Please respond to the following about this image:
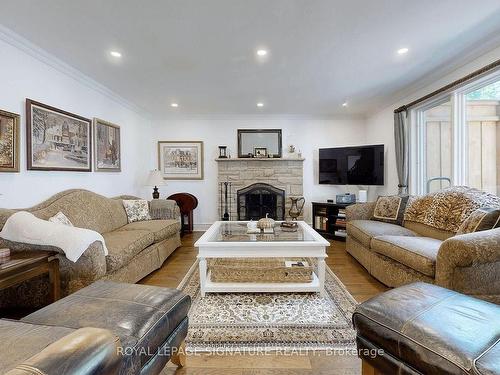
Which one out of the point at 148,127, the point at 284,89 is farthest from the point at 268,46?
the point at 148,127

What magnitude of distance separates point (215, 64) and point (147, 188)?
308cm

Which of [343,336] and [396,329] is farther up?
[396,329]

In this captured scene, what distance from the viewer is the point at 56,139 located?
2.69m

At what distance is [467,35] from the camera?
7.34ft

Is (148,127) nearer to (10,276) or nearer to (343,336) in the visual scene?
(10,276)

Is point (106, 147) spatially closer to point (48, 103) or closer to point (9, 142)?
point (48, 103)

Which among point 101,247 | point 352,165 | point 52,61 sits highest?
point 52,61

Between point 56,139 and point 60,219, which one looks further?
point 56,139

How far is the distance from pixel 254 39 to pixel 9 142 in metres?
2.40

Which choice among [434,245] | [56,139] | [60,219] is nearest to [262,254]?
[434,245]

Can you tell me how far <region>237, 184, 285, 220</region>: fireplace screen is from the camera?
4938mm

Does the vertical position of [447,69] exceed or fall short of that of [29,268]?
it exceeds it

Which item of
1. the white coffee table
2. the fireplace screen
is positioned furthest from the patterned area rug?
the fireplace screen

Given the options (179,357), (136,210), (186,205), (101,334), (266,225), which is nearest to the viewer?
(101,334)
